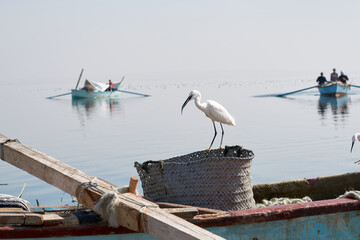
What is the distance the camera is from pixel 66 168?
5316mm

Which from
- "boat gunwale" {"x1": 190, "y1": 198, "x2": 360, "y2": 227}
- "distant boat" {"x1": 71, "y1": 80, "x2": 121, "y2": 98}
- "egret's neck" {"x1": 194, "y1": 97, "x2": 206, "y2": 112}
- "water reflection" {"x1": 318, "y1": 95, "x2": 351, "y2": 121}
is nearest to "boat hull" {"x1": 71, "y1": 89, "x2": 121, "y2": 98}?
"distant boat" {"x1": 71, "y1": 80, "x2": 121, "y2": 98}

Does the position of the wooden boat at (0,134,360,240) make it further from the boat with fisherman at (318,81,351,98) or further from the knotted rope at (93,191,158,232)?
the boat with fisherman at (318,81,351,98)

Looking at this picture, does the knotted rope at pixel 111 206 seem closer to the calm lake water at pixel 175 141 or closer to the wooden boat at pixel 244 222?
the wooden boat at pixel 244 222

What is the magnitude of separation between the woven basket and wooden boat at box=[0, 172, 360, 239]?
0.32m

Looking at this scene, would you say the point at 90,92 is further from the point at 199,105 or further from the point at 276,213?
the point at 276,213

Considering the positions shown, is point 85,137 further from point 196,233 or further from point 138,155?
point 196,233

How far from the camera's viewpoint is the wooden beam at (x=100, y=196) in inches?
168

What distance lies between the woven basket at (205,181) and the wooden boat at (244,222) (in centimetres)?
32

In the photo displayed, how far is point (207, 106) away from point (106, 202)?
7.78 ft

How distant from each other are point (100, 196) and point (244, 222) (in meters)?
1.30

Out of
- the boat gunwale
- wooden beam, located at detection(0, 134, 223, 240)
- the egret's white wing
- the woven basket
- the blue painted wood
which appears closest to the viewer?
wooden beam, located at detection(0, 134, 223, 240)

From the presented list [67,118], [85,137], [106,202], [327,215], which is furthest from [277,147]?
[67,118]

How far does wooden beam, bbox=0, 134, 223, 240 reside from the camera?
14.0 ft

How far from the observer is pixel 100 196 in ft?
16.1
